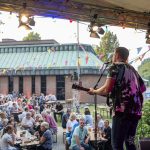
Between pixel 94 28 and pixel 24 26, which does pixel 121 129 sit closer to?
pixel 24 26

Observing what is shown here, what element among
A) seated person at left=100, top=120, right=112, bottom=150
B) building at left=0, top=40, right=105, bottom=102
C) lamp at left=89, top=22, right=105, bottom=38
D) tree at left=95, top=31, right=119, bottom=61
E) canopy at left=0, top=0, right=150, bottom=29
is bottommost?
seated person at left=100, top=120, right=112, bottom=150

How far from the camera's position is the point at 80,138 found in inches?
368

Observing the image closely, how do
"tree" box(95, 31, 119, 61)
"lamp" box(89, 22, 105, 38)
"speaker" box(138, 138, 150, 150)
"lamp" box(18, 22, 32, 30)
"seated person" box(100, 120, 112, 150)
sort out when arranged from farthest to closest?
1. "tree" box(95, 31, 119, 61)
2. "seated person" box(100, 120, 112, 150)
3. "lamp" box(89, 22, 105, 38)
4. "lamp" box(18, 22, 32, 30)
5. "speaker" box(138, 138, 150, 150)

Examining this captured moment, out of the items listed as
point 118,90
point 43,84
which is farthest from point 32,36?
point 118,90

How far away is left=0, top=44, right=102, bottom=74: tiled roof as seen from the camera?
32438mm

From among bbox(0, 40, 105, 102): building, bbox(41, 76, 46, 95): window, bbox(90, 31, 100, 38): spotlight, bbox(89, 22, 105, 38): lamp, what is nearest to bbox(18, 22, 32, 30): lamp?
bbox(89, 22, 105, 38): lamp

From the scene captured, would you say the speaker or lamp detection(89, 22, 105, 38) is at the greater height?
lamp detection(89, 22, 105, 38)

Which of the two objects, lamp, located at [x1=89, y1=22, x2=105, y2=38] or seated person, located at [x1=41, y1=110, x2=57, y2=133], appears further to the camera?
seated person, located at [x1=41, y1=110, x2=57, y2=133]

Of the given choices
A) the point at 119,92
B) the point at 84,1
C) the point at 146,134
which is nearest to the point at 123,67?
the point at 119,92

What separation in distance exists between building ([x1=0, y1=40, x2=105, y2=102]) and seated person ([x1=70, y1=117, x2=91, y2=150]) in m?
22.1

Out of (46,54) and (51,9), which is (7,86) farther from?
(51,9)

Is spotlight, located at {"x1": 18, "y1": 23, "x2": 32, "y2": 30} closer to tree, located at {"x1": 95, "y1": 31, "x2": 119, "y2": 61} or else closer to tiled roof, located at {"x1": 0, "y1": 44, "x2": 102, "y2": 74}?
tiled roof, located at {"x1": 0, "y1": 44, "x2": 102, "y2": 74}

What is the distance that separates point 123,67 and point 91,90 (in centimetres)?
36

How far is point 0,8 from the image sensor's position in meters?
5.88
